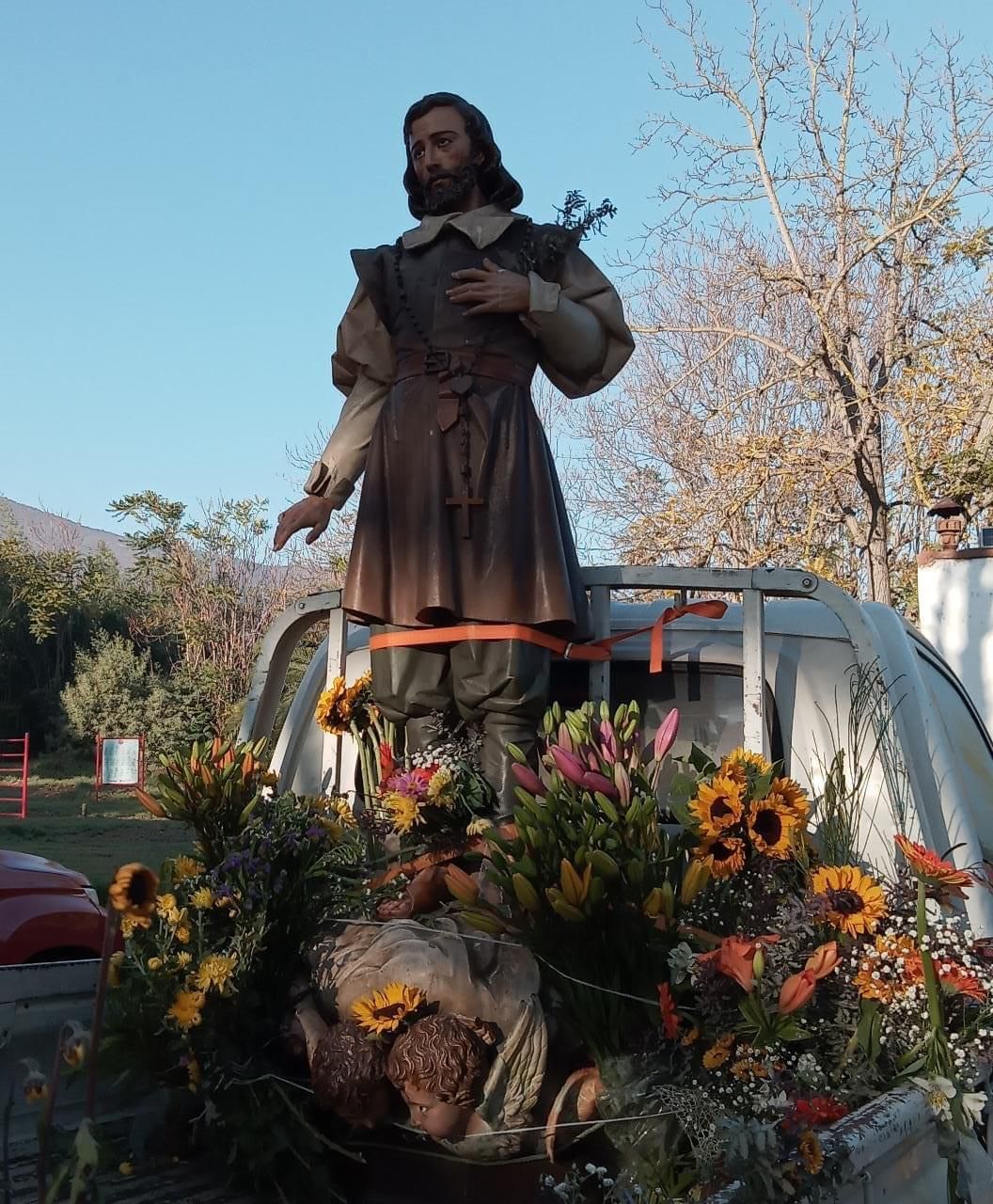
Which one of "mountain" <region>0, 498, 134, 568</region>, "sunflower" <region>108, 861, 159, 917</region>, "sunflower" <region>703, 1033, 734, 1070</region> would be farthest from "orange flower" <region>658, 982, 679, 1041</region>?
"mountain" <region>0, 498, 134, 568</region>

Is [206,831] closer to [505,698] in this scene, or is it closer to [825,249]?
[505,698]

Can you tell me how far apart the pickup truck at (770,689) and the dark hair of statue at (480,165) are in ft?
3.35

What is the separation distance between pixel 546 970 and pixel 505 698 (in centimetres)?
79

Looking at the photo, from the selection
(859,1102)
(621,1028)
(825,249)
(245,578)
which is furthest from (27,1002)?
(245,578)

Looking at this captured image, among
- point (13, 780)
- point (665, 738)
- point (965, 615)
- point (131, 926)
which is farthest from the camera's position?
point (13, 780)

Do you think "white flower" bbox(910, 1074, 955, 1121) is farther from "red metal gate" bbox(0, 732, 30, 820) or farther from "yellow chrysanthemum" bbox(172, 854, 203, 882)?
"red metal gate" bbox(0, 732, 30, 820)

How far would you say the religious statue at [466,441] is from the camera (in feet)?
9.93

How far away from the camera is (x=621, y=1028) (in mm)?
2223

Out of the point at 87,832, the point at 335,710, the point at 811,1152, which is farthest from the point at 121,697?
the point at 811,1152

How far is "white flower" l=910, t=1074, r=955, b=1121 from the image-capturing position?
214 cm

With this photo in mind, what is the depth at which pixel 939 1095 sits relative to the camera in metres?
2.14

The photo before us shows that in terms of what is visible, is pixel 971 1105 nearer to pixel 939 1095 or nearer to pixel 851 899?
pixel 939 1095

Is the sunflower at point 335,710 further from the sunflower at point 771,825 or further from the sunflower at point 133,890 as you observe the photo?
the sunflower at point 133,890

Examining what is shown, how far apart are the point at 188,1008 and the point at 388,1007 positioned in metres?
0.40
